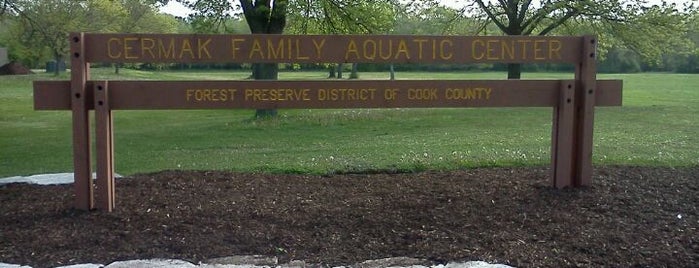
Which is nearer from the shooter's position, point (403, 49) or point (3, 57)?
point (403, 49)

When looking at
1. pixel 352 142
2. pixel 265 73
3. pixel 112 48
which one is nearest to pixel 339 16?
pixel 265 73

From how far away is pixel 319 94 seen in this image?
19.7ft

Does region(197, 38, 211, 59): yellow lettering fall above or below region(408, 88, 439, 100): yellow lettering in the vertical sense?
above

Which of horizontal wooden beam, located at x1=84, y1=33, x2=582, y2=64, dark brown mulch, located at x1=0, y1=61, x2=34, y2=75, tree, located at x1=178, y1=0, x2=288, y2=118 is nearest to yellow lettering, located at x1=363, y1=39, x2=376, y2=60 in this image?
horizontal wooden beam, located at x1=84, y1=33, x2=582, y2=64

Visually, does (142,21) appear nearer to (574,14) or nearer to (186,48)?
(574,14)

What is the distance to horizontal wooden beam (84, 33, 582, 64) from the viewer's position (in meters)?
5.78

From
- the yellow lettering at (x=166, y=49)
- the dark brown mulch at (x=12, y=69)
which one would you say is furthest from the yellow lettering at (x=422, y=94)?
the dark brown mulch at (x=12, y=69)

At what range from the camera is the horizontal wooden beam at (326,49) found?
19.0 ft

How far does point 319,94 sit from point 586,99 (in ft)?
7.63

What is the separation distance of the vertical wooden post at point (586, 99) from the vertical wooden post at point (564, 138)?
7cm

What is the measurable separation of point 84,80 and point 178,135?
9550 mm

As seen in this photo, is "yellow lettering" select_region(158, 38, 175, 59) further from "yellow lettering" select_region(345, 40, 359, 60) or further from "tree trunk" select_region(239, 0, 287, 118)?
"tree trunk" select_region(239, 0, 287, 118)

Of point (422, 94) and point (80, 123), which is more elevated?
point (422, 94)

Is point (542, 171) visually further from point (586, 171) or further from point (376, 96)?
point (376, 96)
